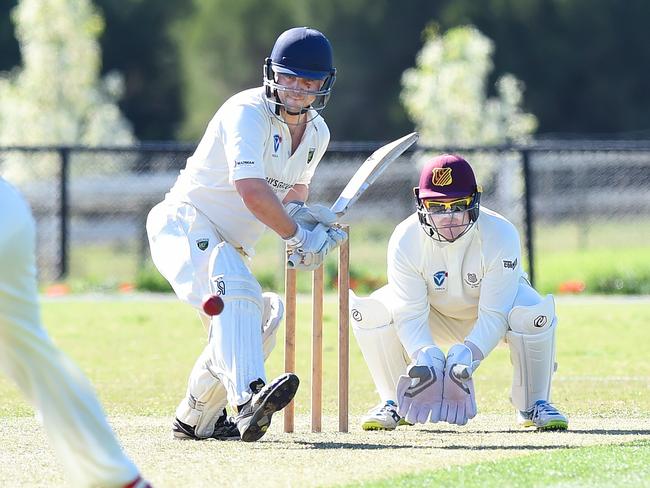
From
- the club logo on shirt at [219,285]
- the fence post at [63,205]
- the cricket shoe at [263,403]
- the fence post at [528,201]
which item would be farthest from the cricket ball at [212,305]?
the fence post at [63,205]

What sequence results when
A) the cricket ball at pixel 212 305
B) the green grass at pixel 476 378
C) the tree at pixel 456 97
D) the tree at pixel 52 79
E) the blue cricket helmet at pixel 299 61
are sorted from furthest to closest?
the tree at pixel 456 97 → the tree at pixel 52 79 → the blue cricket helmet at pixel 299 61 → the cricket ball at pixel 212 305 → the green grass at pixel 476 378

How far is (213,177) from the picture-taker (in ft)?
19.0

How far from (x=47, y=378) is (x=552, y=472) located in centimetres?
181

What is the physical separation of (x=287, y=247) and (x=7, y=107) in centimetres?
1922

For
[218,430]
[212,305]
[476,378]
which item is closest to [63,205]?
[476,378]

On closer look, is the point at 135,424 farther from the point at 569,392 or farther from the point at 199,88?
the point at 199,88

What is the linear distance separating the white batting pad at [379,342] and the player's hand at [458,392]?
0.51 meters

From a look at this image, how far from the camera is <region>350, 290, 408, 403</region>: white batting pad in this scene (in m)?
6.18

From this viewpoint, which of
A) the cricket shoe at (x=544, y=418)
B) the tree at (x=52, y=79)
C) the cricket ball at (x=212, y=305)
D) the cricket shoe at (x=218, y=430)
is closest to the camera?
the cricket ball at (x=212, y=305)

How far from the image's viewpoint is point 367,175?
19.6 feet

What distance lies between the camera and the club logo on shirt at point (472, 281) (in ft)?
19.9

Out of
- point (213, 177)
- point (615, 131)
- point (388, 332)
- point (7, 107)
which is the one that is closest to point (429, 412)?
point (388, 332)

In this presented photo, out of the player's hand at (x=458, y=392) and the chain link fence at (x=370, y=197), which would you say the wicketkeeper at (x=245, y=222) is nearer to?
the player's hand at (x=458, y=392)

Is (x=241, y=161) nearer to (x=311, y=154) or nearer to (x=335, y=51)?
(x=311, y=154)
